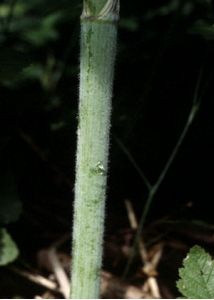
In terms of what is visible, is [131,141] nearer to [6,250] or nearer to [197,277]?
[6,250]

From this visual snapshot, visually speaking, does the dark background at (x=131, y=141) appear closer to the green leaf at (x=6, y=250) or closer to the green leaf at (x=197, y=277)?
the green leaf at (x=6, y=250)

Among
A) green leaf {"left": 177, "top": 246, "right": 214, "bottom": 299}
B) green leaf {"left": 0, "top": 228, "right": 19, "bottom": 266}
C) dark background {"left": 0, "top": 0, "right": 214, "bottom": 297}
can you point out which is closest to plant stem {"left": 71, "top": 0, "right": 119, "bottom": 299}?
green leaf {"left": 177, "top": 246, "right": 214, "bottom": 299}

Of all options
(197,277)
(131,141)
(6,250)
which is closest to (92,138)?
(197,277)

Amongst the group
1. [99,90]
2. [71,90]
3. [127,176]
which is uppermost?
[99,90]

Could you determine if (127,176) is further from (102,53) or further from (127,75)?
(102,53)

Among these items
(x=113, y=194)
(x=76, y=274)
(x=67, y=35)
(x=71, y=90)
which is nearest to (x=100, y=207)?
(x=76, y=274)

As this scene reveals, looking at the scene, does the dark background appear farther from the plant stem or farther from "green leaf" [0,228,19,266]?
the plant stem

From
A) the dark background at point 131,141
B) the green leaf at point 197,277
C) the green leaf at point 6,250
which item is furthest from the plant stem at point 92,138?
the dark background at point 131,141
